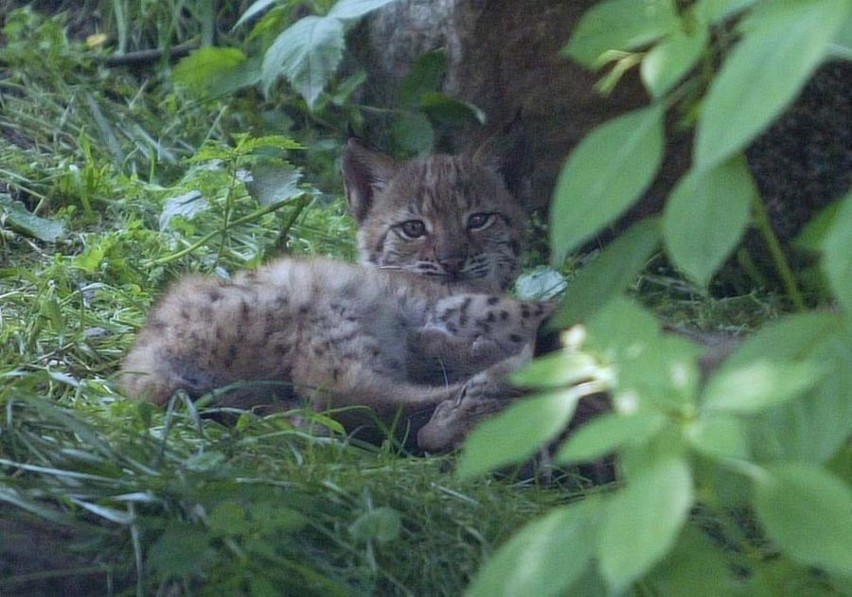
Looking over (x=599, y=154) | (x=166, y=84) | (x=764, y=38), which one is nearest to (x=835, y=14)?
(x=764, y=38)

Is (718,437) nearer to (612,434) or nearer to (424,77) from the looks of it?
(612,434)

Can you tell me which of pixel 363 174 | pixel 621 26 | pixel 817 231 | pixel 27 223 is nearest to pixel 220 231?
pixel 363 174

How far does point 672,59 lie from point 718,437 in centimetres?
39

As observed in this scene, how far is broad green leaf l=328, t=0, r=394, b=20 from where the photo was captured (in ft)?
12.7

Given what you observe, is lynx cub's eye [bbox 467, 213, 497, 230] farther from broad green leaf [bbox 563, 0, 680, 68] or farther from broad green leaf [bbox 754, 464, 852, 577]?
broad green leaf [bbox 754, 464, 852, 577]

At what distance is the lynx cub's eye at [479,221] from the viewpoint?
15.3ft

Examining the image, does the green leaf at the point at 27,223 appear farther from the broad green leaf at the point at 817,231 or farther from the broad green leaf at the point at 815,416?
the broad green leaf at the point at 815,416

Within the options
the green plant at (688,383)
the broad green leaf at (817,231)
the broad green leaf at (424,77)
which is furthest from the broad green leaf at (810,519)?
the broad green leaf at (424,77)

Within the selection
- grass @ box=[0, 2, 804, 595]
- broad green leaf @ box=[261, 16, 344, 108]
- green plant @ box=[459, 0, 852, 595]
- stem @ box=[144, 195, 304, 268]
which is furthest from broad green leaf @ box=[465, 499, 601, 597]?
stem @ box=[144, 195, 304, 268]

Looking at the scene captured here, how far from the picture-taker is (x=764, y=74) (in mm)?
1233

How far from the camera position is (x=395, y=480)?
9.13 ft

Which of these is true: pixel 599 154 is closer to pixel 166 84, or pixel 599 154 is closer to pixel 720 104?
pixel 720 104

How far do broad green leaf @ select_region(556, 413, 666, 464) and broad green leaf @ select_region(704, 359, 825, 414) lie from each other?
0.06 metres

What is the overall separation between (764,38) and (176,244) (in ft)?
12.2
